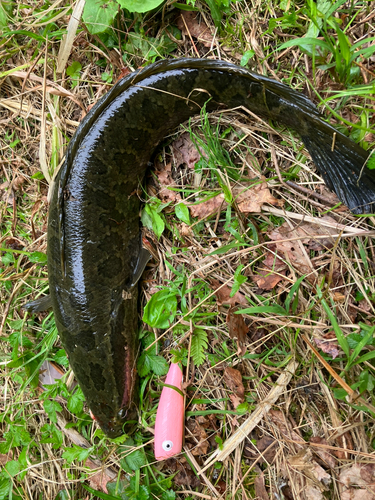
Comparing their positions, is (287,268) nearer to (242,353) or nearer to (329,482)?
(242,353)

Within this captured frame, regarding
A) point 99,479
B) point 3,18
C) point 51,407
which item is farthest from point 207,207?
point 3,18

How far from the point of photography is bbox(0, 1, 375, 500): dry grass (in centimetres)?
229

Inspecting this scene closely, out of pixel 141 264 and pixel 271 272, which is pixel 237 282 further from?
pixel 141 264

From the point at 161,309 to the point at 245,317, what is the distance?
2.25 ft

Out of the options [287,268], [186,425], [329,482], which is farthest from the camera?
[186,425]

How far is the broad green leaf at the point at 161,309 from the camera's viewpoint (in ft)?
8.89

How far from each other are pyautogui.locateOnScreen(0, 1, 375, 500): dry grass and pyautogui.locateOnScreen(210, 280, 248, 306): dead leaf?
0.06 feet

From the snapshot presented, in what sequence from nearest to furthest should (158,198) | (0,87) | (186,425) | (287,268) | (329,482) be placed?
(329,482)
(287,268)
(186,425)
(158,198)
(0,87)

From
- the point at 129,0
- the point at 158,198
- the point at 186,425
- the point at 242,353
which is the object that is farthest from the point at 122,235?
the point at 129,0

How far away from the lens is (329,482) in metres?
2.24

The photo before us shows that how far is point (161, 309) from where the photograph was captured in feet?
8.95

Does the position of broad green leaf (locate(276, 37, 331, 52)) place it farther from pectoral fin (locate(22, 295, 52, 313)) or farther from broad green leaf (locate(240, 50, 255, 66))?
pectoral fin (locate(22, 295, 52, 313))

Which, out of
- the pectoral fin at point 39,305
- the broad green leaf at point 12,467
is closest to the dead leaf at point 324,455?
the pectoral fin at point 39,305

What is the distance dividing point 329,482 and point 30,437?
2.53m
